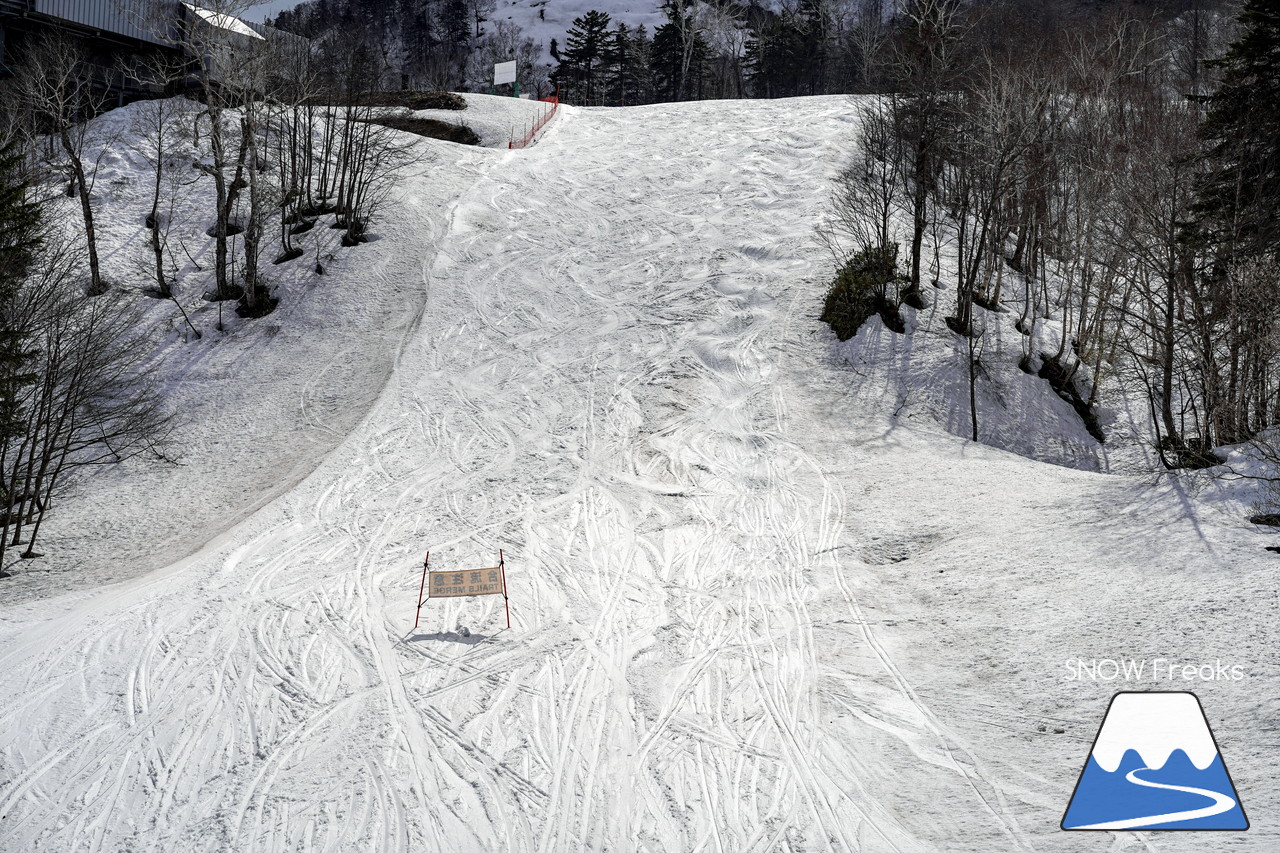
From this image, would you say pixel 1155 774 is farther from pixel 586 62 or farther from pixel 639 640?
pixel 586 62

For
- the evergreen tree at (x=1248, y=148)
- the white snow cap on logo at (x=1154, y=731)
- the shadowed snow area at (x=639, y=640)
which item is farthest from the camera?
the evergreen tree at (x=1248, y=148)

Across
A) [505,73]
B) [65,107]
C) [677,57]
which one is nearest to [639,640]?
[65,107]

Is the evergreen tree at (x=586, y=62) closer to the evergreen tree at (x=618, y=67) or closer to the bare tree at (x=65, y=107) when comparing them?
the evergreen tree at (x=618, y=67)

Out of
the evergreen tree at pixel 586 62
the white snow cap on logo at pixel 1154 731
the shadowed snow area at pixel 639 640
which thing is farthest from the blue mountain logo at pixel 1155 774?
the evergreen tree at pixel 586 62

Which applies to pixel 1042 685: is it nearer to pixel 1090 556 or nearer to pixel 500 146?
pixel 1090 556

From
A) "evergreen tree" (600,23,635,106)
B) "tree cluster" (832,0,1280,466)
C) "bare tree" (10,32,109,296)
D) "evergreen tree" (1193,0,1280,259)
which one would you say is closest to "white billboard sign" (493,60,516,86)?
"bare tree" (10,32,109,296)

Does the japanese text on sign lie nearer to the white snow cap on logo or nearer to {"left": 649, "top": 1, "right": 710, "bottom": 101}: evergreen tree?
the white snow cap on logo

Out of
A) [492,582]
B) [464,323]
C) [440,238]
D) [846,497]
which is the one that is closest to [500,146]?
[440,238]

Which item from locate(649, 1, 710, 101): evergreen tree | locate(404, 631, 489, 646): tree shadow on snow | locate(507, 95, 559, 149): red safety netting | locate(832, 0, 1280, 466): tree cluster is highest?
locate(649, 1, 710, 101): evergreen tree
